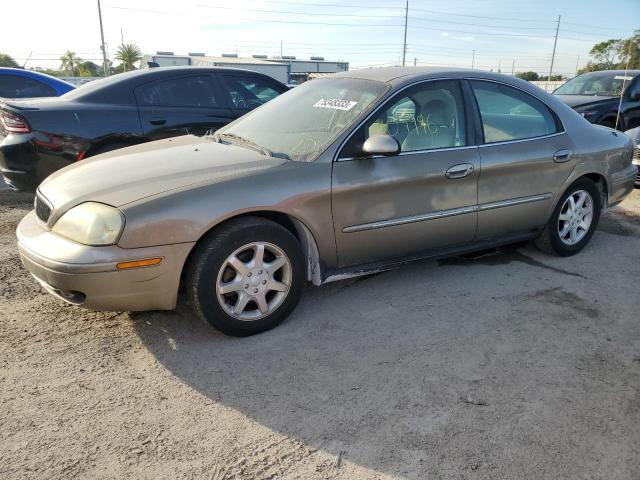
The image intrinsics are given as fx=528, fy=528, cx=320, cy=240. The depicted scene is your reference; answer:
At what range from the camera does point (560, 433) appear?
7.80 ft

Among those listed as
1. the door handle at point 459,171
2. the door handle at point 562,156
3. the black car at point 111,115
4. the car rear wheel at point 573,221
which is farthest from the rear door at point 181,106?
the car rear wheel at point 573,221

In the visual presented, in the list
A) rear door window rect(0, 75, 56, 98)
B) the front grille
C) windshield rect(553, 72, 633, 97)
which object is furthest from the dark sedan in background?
windshield rect(553, 72, 633, 97)

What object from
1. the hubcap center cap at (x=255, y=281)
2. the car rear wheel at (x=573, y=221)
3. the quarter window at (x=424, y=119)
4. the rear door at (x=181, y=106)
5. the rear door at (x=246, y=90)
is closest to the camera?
the hubcap center cap at (x=255, y=281)

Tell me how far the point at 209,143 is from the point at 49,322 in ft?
5.20

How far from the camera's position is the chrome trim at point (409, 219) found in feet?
11.2

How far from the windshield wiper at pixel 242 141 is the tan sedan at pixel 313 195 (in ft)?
0.07

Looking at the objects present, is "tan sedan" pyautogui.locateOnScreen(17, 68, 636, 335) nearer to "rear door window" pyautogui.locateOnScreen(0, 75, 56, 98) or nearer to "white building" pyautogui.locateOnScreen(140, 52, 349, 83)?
"rear door window" pyautogui.locateOnScreen(0, 75, 56, 98)

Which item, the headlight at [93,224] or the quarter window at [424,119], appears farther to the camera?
the quarter window at [424,119]

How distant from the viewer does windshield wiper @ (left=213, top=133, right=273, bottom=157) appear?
345 cm

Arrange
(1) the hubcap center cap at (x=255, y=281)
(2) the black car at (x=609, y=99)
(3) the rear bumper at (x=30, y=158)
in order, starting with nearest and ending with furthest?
(1) the hubcap center cap at (x=255, y=281) → (3) the rear bumper at (x=30, y=158) → (2) the black car at (x=609, y=99)

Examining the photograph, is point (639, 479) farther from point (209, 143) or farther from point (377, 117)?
point (209, 143)

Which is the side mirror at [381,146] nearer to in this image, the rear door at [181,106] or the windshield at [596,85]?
the rear door at [181,106]

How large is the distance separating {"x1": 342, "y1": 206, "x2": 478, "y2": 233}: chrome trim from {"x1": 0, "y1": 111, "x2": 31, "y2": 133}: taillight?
3637mm

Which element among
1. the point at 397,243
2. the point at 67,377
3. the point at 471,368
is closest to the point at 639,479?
the point at 471,368
